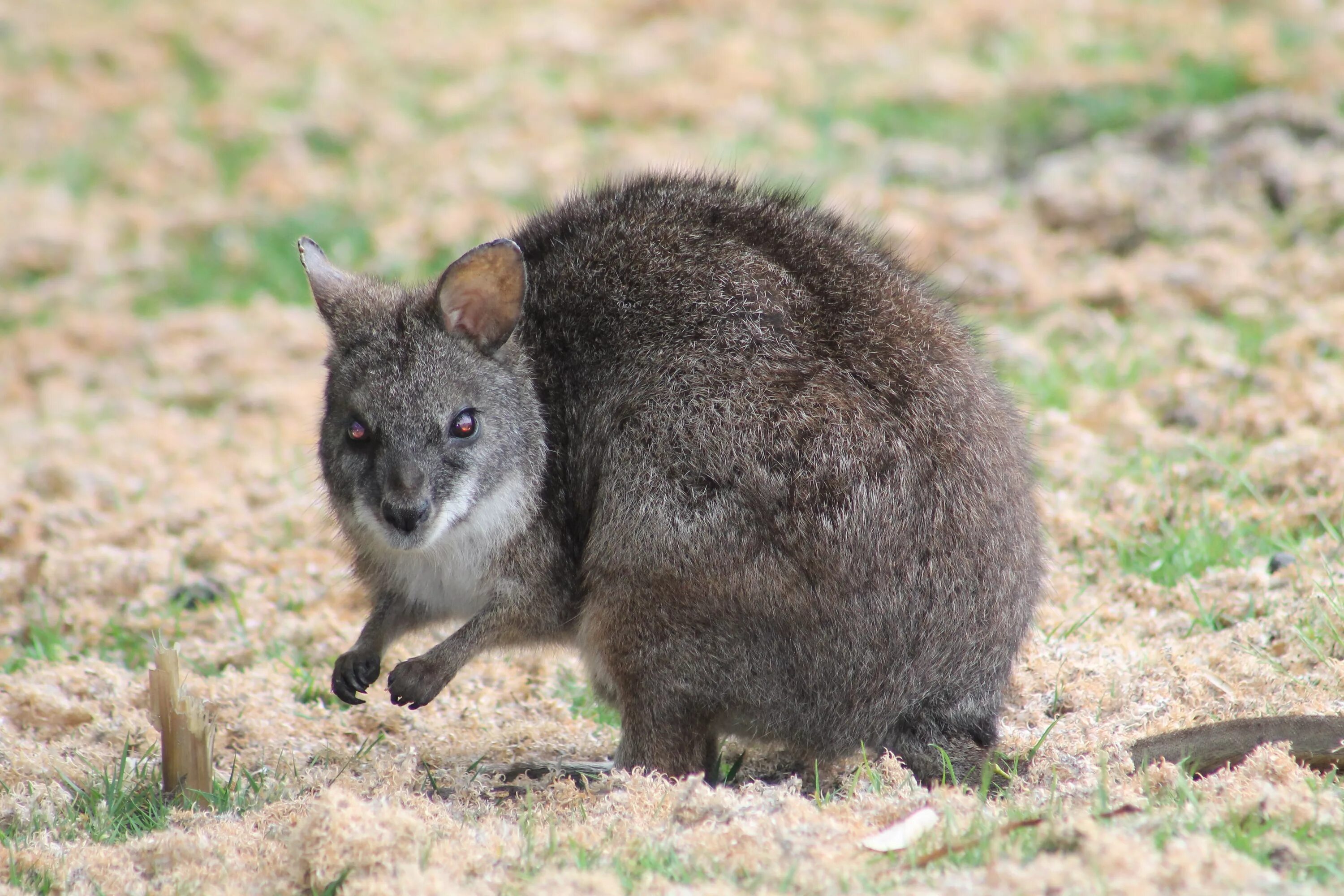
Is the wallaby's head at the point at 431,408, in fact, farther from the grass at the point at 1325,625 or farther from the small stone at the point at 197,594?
the grass at the point at 1325,625

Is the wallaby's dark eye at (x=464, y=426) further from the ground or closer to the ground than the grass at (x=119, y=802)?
further from the ground

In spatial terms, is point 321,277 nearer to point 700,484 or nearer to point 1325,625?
point 700,484

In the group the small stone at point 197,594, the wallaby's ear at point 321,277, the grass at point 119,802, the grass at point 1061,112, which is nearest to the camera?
the grass at point 119,802

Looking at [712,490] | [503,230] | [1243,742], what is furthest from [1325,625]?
[503,230]

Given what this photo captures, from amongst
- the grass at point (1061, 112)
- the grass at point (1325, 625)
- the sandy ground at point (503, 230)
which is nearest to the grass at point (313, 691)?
the sandy ground at point (503, 230)

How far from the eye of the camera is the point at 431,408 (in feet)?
14.2

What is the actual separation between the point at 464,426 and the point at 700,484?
75 centimetres

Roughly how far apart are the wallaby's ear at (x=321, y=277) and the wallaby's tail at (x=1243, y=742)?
107 inches

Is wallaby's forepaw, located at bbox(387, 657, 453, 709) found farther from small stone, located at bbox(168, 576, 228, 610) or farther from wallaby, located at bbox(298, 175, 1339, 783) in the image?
small stone, located at bbox(168, 576, 228, 610)

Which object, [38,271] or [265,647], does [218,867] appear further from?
[38,271]

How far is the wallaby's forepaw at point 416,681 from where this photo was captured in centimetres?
428

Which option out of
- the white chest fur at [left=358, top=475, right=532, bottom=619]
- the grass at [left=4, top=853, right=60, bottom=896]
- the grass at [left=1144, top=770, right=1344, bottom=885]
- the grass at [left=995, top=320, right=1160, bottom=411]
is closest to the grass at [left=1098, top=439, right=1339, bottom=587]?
the grass at [left=995, top=320, right=1160, bottom=411]

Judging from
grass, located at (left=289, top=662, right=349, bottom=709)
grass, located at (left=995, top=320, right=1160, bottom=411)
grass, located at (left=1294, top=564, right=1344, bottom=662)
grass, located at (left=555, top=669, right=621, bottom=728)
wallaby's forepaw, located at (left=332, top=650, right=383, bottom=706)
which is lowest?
grass, located at (left=289, top=662, right=349, bottom=709)

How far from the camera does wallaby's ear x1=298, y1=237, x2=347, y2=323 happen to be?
15.4ft
